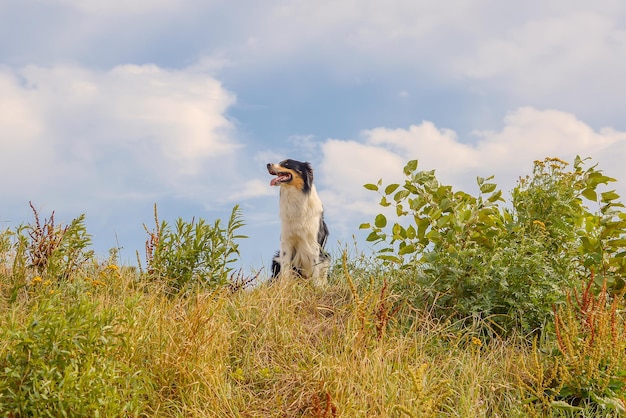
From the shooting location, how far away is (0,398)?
159 inches

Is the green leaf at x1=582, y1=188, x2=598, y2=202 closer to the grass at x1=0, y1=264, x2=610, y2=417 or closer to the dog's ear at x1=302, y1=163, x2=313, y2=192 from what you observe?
the grass at x1=0, y1=264, x2=610, y2=417

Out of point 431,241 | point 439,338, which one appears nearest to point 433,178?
point 431,241

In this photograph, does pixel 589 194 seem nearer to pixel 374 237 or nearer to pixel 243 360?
pixel 374 237

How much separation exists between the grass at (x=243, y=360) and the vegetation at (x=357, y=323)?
0.06ft

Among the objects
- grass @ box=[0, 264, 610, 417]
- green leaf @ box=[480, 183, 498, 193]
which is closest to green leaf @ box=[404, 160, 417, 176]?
green leaf @ box=[480, 183, 498, 193]

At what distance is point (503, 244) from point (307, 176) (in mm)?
3272

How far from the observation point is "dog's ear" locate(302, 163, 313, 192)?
28.5 ft

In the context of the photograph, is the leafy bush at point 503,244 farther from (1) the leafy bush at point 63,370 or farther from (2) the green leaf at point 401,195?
(1) the leafy bush at point 63,370

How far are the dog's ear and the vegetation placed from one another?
1766 mm

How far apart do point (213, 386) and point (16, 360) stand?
1197 millimetres

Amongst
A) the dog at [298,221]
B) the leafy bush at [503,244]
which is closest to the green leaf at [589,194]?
the leafy bush at [503,244]

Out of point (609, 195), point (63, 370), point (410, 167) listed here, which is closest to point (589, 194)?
point (609, 195)

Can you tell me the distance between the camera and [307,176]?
8.79 metres

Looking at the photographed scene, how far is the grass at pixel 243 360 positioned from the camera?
155 inches
